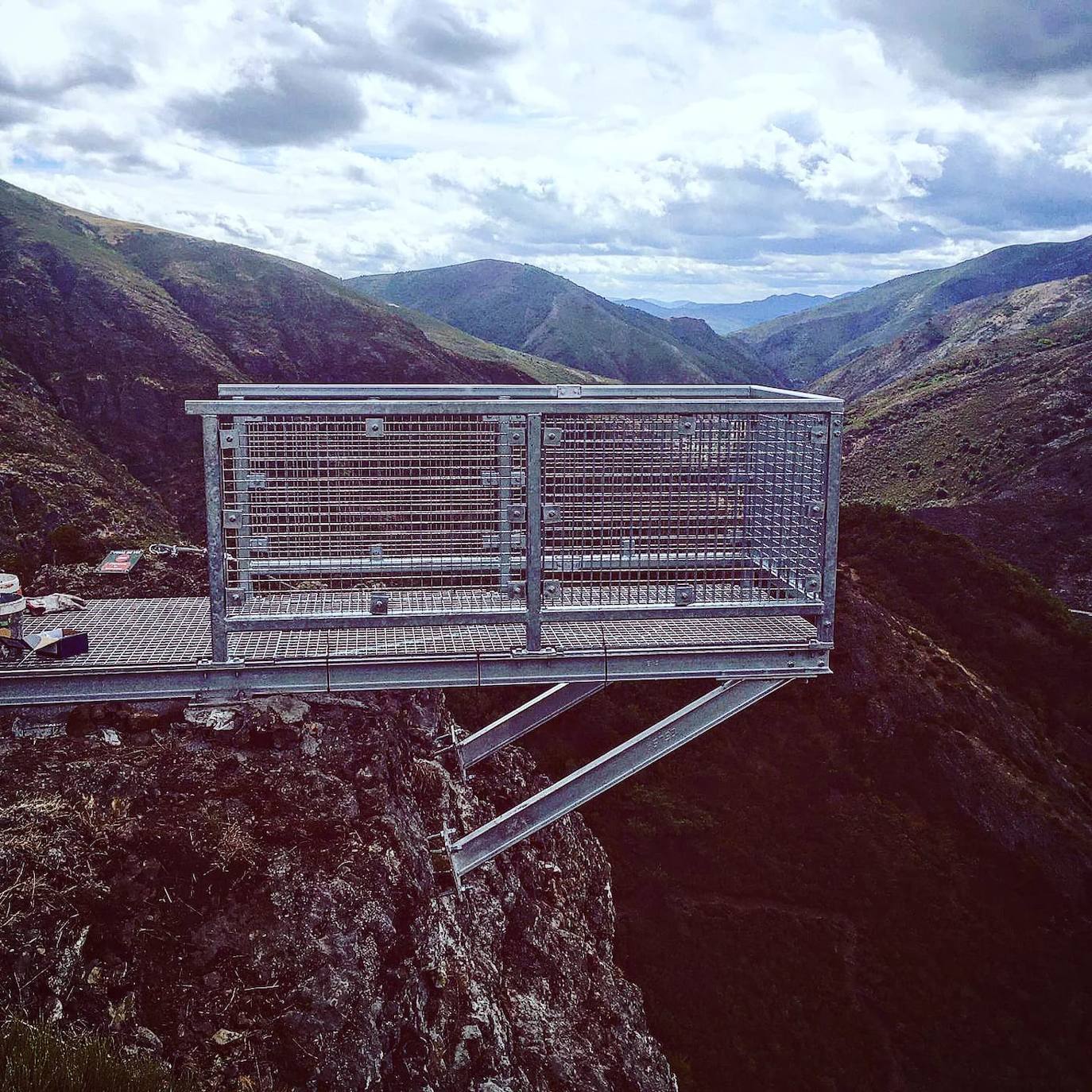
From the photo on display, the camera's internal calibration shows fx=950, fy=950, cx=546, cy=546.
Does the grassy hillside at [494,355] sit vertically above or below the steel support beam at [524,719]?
above

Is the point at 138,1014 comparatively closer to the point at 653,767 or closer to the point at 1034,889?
the point at 653,767

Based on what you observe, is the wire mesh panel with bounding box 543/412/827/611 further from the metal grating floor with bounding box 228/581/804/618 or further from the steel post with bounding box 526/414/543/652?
the steel post with bounding box 526/414/543/652

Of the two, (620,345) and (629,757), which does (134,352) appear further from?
(620,345)

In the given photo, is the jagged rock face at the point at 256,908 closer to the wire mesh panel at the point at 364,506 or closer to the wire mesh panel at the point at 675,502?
the wire mesh panel at the point at 364,506

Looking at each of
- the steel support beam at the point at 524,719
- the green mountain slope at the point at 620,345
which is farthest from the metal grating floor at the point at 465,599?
the green mountain slope at the point at 620,345

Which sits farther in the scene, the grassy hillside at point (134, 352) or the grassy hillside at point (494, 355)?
the grassy hillside at point (494, 355)

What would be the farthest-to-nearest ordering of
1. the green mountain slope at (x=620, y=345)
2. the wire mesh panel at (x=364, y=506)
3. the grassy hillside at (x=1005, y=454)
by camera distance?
1. the green mountain slope at (x=620, y=345)
2. the grassy hillside at (x=1005, y=454)
3. the wire mesh panel at (x=364, y=506)
